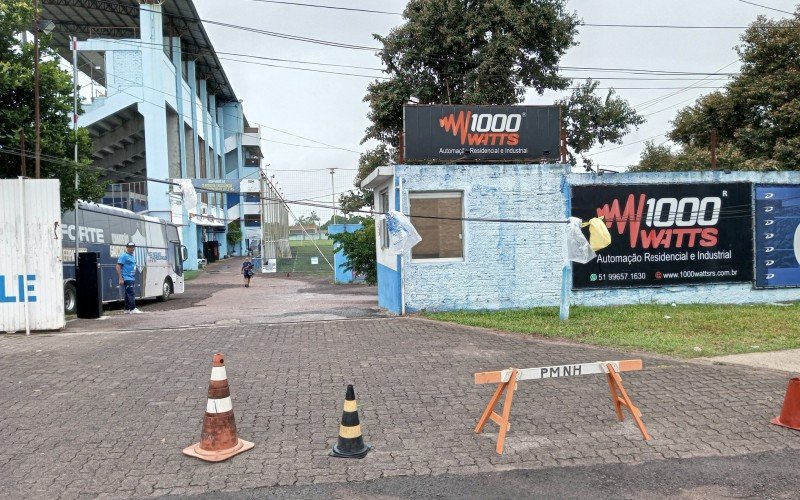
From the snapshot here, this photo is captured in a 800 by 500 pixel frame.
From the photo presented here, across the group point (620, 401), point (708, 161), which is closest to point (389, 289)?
point (620, 401)

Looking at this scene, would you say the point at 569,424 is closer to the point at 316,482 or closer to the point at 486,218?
the point at 316,482

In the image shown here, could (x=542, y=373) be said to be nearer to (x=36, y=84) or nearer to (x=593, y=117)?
(x=36, y=84)

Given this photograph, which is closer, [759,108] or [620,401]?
[620,401]

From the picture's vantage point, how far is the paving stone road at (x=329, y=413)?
→ 180 inches

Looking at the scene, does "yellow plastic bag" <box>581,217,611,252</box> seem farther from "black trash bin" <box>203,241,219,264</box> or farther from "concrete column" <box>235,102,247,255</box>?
"concrete column" <box>235,102,247,255</box>

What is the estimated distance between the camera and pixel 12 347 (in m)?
9.55

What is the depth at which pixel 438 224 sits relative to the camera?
491 inches

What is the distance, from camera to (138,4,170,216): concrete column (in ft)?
109

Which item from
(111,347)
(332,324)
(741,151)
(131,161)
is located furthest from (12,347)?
(131,161)

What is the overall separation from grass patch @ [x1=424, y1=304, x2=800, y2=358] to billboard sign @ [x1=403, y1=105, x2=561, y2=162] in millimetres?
3314

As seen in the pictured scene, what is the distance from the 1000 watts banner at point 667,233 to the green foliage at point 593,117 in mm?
11542

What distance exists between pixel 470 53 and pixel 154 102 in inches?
789

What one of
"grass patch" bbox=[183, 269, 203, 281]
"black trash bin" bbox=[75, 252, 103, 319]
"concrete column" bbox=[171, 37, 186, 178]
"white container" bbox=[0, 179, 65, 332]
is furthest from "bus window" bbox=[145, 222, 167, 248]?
"concrete column" bbox=[171, 37, 186, 178]

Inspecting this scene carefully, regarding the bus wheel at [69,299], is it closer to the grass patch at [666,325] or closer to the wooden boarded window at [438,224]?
the wooden boarded window at [438,224]
